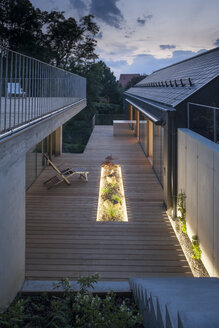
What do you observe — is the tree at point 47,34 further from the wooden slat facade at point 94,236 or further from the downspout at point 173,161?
the downspout at point 173,161

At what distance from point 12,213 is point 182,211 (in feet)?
13.2

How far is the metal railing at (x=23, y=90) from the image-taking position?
3933 millimetres

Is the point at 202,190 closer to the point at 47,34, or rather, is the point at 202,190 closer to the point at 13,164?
the point at 13,164

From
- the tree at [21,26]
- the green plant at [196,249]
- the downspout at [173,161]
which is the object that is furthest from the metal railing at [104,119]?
the green plant at [196,249]

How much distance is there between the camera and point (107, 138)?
2108 cm

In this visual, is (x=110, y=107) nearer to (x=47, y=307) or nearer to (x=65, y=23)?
(x=65, y=23)

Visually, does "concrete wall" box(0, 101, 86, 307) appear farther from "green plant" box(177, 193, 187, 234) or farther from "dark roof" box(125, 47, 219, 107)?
"dark roof" box(125, 47, 219, 107)

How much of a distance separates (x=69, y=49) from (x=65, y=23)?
2378 millimetres

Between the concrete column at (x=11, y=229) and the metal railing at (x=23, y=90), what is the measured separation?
1.97 feet

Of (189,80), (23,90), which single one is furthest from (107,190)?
(23,90)

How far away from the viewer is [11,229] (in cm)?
407

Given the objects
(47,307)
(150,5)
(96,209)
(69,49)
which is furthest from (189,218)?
(150,5)

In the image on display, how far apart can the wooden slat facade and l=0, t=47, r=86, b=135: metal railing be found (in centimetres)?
243

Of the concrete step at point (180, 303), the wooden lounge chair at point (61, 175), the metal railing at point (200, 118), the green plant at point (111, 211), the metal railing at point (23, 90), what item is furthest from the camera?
the wooden lounge chair at point (61, 175)
